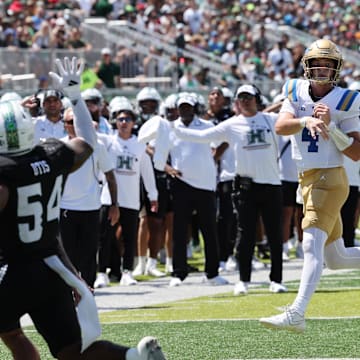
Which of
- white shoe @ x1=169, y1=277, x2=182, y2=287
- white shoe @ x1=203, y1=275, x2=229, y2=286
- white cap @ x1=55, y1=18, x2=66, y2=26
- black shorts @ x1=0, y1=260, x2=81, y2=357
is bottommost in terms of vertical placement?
white shoe @ x1=169, y1=277, x2=182, y2=287

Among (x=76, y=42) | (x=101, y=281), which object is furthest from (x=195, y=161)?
(x=76, y=42)

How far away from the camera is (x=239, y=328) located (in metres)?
8.14

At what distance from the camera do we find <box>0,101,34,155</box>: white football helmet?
16.8 feet

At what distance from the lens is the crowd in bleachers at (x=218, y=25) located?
786 inches

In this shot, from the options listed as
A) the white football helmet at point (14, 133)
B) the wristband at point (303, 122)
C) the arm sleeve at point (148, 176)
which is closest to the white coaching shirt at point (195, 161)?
the arm sleeve at point (148, 176)

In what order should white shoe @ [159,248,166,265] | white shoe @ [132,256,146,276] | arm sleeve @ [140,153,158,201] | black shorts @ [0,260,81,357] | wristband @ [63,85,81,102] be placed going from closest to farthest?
black shorts @ [0,260,81,357], wristband @ [63,85,81,102], arm sleeve @ [140,153,158,201], white shoe @ [132,256,146,276], white shoe @ [159,248,166,265]

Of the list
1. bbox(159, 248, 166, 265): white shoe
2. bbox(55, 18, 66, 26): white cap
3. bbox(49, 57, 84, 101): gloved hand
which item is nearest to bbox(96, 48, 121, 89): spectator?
bbox(55, 18, 66, 26): white cap

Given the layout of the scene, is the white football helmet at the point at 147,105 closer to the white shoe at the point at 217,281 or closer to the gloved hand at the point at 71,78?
the white shoe at the point at 217,281

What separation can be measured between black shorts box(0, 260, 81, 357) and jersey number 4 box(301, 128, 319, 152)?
278 centimetres

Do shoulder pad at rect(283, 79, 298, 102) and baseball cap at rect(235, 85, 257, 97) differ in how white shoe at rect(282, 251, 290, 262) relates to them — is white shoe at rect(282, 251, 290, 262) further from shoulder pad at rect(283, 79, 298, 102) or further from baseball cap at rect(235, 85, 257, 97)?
shoulder pad at rect(283, 79, 298, 102)

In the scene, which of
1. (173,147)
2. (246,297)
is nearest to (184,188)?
(173,147)

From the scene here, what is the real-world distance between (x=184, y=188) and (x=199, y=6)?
16.4m

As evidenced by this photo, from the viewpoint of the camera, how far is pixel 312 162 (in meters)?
7.45

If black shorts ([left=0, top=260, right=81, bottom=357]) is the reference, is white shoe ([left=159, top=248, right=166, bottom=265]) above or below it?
below
